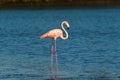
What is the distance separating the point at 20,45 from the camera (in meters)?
27.8

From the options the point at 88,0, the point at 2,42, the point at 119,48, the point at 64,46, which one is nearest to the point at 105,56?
the point at 119,48

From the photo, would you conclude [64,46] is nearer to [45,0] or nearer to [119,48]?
[119,48]

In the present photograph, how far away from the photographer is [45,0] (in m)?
73.6

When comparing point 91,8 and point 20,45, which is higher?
point 20,45

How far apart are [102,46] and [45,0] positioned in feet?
155

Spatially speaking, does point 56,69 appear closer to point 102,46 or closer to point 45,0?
point 102,46

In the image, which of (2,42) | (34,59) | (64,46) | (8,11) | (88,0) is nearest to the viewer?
(34,59)

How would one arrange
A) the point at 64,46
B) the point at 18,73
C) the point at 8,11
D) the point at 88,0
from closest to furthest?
the point at 18,73 < the point at 64,46 < the point at 8,11 < the point at 88,0

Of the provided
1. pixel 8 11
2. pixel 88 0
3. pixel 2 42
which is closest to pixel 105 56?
pixel 2 42

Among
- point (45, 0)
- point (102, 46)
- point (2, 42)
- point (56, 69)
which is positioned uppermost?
point (56, 69)

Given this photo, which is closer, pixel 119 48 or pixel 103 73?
pixel 103 73

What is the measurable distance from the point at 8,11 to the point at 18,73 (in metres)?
47.4

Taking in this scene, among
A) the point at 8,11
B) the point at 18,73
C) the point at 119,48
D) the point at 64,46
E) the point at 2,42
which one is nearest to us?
the point at 18,73

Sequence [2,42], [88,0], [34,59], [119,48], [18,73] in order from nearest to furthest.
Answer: [18,73] < [34,59] < [119,48] < [2,42] < [88,0]
